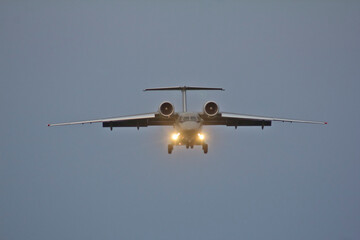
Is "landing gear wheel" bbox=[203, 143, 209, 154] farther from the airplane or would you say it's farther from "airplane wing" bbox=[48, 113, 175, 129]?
"airplane wing" bbox=[48, 113, 175, 129]

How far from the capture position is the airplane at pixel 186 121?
27.2 metres

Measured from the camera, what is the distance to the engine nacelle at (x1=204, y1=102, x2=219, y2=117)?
2795cm

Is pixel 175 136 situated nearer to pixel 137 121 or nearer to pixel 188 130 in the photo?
pixel 188 130

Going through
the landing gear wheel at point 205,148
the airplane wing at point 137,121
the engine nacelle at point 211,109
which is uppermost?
the engine nacelle at point 211,109

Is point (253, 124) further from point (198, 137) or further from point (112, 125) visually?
point (112, 125)

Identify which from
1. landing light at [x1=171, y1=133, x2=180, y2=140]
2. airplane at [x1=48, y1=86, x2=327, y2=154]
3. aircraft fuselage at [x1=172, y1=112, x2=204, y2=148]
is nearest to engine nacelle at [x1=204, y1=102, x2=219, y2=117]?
airplane at [x1=48, y1=86, x2=327, y2=154]

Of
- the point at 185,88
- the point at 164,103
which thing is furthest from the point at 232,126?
the point at 164,103

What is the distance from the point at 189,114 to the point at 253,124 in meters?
5.78

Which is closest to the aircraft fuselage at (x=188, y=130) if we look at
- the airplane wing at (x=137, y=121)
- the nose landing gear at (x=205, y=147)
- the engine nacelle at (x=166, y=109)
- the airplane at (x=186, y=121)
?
the airplane at (x=186, y=121)

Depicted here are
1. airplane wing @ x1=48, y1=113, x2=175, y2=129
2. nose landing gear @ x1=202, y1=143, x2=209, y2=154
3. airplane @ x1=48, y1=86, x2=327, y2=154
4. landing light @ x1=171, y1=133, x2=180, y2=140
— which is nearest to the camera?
airplane @ x1=48, y1=86, x2=327, y2=154

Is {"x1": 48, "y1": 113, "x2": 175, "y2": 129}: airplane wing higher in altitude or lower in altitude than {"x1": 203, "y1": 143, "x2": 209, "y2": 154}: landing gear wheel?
higher

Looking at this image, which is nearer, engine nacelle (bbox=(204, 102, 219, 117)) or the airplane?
the airplane

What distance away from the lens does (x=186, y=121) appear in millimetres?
27047

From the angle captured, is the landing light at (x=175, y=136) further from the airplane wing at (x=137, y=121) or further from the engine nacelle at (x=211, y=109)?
the engine nacelle at (x=211, y=109)
